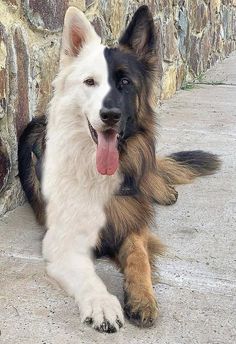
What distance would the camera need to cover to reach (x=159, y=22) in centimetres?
679

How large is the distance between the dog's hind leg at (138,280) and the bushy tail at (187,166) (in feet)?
4.28

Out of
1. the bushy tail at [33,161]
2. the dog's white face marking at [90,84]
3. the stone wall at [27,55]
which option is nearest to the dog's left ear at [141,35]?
the dog's white face marking at [90,84]

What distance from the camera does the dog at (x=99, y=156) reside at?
2822mm

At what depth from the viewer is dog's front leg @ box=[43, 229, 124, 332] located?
2377mm

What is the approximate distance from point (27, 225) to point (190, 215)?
1083mm

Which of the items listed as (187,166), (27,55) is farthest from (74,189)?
(187,166)

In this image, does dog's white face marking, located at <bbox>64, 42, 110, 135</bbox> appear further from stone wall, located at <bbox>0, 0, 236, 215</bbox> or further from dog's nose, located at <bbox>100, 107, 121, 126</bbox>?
stone wall, located at <bbox>0, 0, 236, 215</bbox>

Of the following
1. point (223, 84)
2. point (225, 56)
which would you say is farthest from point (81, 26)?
point (225, 56)

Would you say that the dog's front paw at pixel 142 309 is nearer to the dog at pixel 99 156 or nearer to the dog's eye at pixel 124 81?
the dog at pixel 99 156

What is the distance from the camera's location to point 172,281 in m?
2.81

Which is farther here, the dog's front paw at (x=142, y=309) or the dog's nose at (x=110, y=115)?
the dog's nose at (x=110, y=115)

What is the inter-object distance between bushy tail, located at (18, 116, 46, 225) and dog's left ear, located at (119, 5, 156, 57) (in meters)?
0.76

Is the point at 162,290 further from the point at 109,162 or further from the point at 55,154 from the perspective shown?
the point at 55,154

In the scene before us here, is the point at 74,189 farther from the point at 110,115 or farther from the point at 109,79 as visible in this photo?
the point at 109,79
